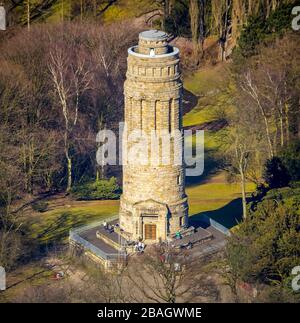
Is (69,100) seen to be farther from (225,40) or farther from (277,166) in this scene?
(225,40)

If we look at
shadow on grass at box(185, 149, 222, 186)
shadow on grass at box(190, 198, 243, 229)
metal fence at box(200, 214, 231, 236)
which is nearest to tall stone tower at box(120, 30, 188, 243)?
metal fence at box(200, 214, 231, 236)

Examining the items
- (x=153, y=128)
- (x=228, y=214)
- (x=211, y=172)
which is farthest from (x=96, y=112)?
(x=153, y=128)

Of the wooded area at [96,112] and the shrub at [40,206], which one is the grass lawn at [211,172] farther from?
the shrub at [40,206]

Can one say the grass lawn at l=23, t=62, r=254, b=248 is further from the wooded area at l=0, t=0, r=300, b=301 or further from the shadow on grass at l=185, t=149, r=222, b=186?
the wooded area at l=0, t=0, r=300, b=301

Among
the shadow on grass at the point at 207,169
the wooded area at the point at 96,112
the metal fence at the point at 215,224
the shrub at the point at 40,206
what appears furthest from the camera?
the shadow on grass at the point at 207,169

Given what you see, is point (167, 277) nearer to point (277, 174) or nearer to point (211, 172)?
point (277, 174)

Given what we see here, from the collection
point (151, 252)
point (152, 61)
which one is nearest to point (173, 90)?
point (152, 61)

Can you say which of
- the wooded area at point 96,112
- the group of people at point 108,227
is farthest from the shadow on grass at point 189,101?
the group of people at point 108,227
